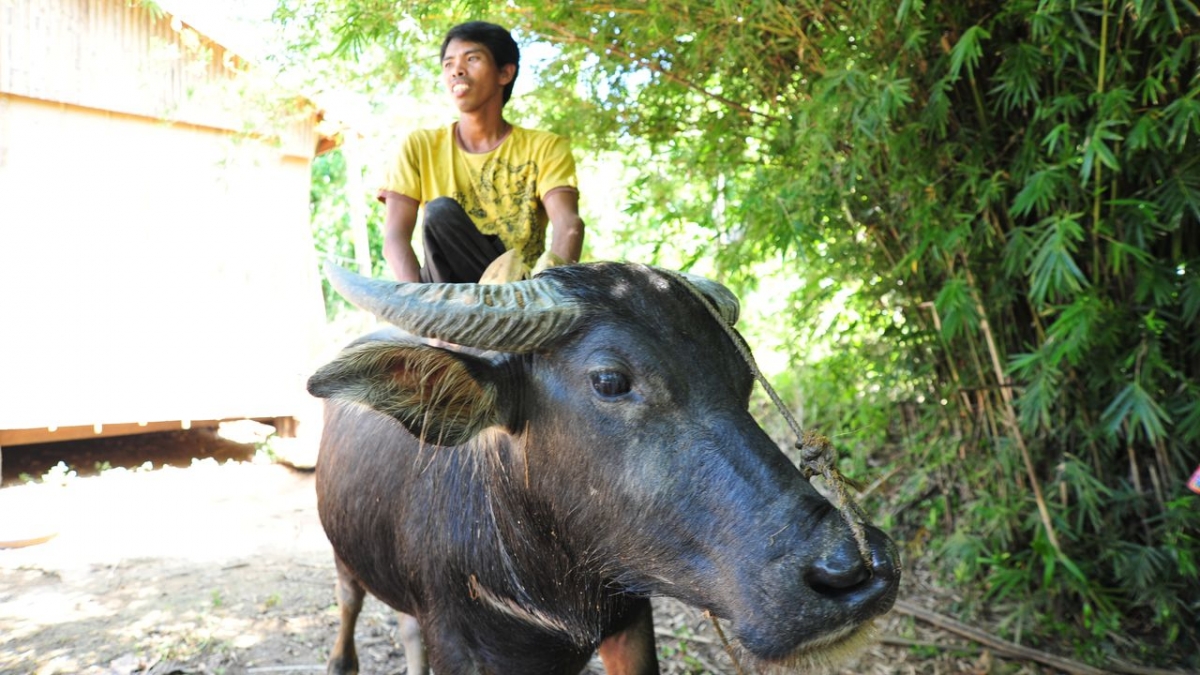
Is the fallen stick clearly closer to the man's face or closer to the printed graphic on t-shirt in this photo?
the printed graphic on t-shirt

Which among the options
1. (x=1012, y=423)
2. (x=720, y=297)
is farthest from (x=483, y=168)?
(x=1012, y=423)

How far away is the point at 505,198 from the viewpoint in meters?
3.25

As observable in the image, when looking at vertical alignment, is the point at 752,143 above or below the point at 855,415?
above

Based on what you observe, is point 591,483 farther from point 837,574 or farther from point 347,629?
point 347,629

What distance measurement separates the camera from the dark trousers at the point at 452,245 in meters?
2.74

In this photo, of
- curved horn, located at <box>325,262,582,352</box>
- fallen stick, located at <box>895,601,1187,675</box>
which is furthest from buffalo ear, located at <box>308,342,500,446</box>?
fallen stick, located at <box>895,601,1187,675</box>

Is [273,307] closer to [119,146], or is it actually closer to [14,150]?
[119,146]

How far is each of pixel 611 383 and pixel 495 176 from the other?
158 cm

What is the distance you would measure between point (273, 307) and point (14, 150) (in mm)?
2336

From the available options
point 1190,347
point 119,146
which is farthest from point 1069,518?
point 119,146

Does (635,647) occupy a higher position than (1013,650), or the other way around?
(635,647)

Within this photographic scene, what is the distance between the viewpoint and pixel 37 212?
6871mm

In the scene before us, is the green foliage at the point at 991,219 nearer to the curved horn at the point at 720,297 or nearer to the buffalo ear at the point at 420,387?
the curved horn at the point at 720,297

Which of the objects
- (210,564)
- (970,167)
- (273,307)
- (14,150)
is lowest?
(210,564)
